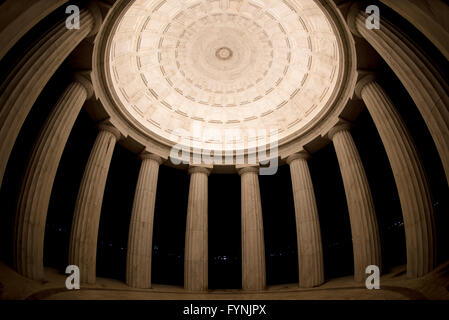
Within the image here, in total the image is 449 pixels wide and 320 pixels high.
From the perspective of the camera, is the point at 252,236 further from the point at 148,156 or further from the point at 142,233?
Result: the point at 148,156

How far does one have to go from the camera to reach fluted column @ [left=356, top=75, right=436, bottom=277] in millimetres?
14531

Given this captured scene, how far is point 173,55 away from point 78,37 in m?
16.3

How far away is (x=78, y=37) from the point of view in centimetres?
1603

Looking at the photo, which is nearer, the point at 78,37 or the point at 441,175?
the point at 78,37

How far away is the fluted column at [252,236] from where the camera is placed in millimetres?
24594

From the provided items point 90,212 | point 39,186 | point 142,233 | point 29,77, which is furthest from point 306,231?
point 29,77

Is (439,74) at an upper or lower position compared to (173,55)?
lower

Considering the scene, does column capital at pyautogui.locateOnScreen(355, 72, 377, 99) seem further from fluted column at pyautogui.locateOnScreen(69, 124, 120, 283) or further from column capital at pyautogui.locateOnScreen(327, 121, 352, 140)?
fluted column at pyautogui.locateOnScreen(69, 124, 120, 283)

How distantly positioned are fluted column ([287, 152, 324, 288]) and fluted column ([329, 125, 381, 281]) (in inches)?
141

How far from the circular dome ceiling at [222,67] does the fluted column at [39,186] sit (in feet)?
21.3

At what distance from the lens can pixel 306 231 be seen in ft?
79.9

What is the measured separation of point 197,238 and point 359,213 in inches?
536
